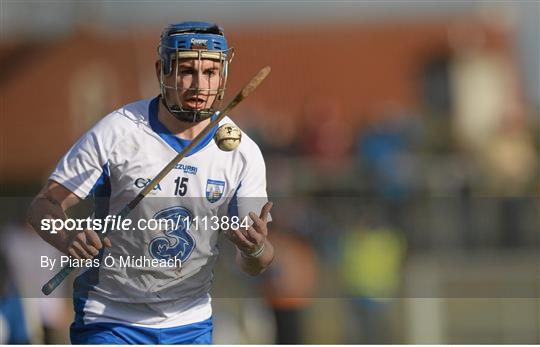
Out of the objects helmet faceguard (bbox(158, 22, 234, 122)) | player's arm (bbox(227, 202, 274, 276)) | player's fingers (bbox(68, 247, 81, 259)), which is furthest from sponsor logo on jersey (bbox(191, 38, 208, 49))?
player's fingers (bbox(68, 247, 81, 259))

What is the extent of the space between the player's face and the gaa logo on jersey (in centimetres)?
46

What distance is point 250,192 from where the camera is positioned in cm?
502

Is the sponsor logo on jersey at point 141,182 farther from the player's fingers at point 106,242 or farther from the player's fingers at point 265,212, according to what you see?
the player's fingers at point 265,212

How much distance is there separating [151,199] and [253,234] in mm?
460

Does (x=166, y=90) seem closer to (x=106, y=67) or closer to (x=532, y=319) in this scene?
(x=532, y=319)

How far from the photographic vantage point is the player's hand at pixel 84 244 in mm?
4812

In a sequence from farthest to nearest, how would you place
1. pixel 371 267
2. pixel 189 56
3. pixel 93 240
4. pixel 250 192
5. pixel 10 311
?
pixel 371 267 < pixel 10 311 < pixel 250 192 < pixel 189 56 < pixel 93 240

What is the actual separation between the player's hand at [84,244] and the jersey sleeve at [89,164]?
162 mm

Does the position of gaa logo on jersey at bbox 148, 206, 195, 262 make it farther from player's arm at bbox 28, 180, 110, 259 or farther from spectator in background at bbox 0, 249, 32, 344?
spectator in background at bbox 0, 249, 32, 344

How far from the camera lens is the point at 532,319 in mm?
11141

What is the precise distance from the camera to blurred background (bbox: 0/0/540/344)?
976 cm

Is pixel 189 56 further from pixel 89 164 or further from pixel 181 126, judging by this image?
pixel 89 164

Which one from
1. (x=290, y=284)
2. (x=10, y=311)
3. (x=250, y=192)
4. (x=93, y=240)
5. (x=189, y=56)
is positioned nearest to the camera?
(x=93, y=240)

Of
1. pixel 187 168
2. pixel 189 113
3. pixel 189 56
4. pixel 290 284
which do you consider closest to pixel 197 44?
pixel 189 56
